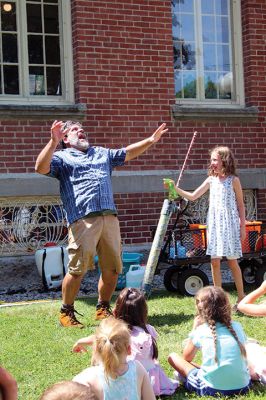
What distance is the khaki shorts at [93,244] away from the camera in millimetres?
6270

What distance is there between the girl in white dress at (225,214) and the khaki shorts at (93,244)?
39.1 inches

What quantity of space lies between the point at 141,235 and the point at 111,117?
1.75 meters

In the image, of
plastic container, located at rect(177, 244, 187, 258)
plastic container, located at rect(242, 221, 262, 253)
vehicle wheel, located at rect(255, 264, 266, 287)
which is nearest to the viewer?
plastic container, located at rect(177, 244, 187, 258)

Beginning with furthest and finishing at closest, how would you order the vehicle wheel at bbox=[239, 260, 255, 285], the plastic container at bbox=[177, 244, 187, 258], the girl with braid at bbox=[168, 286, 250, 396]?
the vehicle wheel at bbox=[239, 260, 255, 285]
the plastic container at bbox=[177, 244, 187, 258]
the girl with braid at bbox=[168, 286, 250, 396]

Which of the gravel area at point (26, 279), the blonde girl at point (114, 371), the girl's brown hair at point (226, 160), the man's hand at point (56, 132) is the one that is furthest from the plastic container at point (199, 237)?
the blonde girl at point (114, 371)

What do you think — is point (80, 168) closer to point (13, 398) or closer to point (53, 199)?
point (53, 199)

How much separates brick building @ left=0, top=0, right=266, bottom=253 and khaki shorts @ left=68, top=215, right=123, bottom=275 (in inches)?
114

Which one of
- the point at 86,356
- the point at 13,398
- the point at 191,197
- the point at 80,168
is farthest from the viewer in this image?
the point at 191,197

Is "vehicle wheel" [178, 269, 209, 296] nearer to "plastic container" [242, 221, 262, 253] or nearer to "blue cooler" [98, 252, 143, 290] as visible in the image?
"plastic container" [242, 221, 262, 253]

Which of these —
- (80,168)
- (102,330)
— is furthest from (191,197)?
(102,330)

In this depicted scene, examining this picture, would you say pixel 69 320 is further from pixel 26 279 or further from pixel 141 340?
pixel 26 279

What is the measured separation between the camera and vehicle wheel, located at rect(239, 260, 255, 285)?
8367 mm

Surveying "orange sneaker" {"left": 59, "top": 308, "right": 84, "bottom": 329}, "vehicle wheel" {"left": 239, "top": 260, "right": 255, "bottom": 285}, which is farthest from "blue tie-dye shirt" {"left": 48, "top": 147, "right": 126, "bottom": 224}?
"vehicle wheel" {"left": 239, "top": 260, "right": 255, "bottom": 285}

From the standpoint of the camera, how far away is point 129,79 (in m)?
9.73
